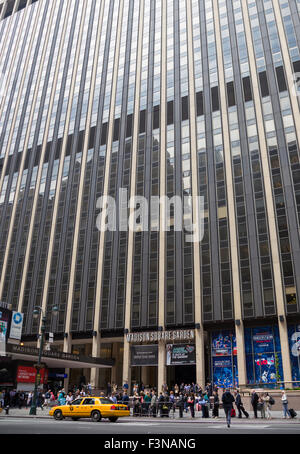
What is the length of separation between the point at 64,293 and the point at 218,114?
32.9 metres

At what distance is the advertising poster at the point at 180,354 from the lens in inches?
1654

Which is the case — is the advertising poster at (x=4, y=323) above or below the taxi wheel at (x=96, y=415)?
above

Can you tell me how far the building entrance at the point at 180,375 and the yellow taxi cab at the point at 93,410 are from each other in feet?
83.6

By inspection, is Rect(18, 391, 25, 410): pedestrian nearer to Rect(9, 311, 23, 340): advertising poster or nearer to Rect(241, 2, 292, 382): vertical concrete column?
Rect(9, 311, 23, 340): advertising poster

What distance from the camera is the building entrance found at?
46938mm

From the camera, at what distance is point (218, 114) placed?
5028 centimetres

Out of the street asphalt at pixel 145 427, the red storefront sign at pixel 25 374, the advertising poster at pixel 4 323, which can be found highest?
the advertising poster at pixel 4 323

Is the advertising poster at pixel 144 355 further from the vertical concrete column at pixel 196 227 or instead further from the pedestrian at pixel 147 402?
the pedestrian at pixel 147 402

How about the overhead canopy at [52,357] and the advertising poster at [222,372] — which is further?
the advertising poster at [222,372]

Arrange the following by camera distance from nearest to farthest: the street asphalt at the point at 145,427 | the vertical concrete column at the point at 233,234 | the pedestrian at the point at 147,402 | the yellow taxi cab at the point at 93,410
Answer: the street asphalt at the point at 145,427 → the yellow taxi cab at the point at 93,410 → the pedestrian at the point at 147,402 → the vertical concrete column at the point at 233,234

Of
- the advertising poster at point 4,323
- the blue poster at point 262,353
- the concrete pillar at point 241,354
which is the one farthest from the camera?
the concrete pillar at point 241,354

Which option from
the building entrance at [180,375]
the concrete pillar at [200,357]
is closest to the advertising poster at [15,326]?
the building entrance at [180,375]

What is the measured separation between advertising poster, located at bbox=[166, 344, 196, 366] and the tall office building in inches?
7.1

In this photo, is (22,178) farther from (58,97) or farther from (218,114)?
(218,114)
